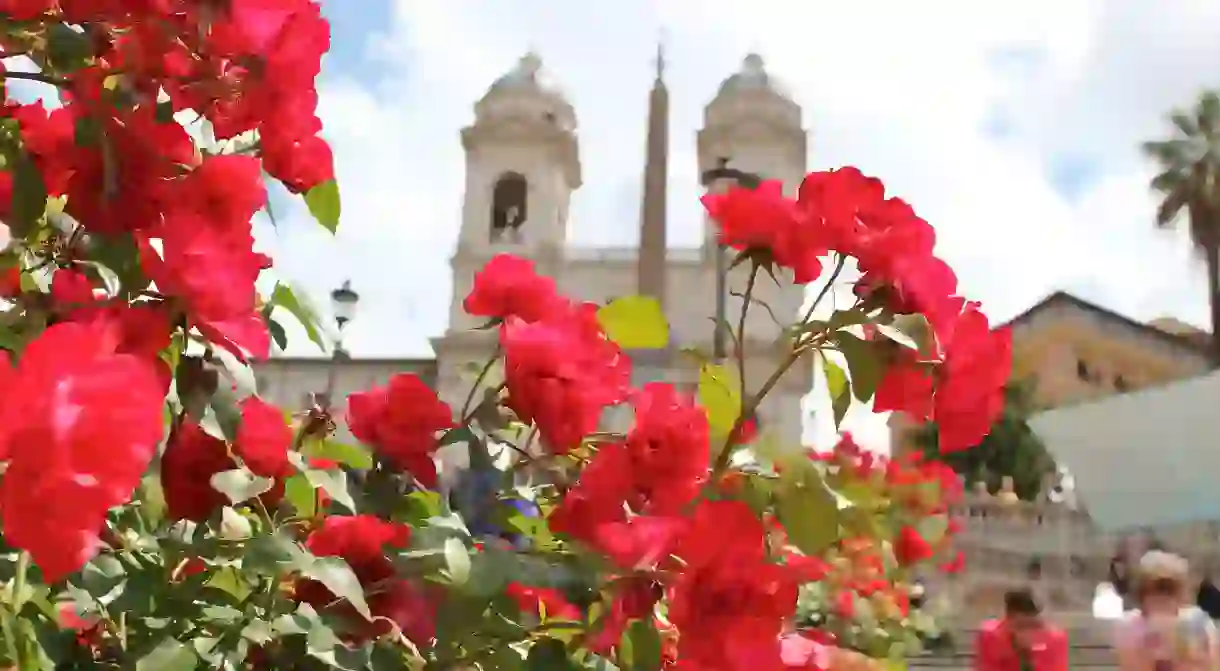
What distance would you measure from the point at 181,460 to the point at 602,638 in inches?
16.4

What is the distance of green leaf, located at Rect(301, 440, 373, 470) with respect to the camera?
138 cm

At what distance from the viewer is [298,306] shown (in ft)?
4.26

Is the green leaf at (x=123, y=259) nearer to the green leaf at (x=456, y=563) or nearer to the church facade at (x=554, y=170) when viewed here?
the green leaf at (x=456, y=563)

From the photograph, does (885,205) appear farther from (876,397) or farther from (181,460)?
(181,460)

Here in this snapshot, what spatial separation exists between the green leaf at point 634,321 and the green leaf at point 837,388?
196 millimetres

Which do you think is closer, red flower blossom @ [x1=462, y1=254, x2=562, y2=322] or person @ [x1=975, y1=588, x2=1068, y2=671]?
red flower blossom @ [x1=462, y1=254, x2=562, y2=322]

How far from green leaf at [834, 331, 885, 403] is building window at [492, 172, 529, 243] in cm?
2839

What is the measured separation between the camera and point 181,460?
1075mm

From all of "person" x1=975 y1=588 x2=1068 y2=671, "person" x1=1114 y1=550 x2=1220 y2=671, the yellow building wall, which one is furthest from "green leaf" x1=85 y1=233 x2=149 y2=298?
the yellow building wall

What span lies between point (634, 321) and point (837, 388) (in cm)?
24

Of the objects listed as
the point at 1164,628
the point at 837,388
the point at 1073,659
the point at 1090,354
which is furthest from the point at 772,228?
the point at 1090,354

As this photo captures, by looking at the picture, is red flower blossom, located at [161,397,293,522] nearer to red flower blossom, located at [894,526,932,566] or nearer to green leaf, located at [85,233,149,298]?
green leaf, located at [85,233,149,298]

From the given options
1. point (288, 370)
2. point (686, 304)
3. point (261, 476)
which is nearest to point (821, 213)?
point (261, 476)

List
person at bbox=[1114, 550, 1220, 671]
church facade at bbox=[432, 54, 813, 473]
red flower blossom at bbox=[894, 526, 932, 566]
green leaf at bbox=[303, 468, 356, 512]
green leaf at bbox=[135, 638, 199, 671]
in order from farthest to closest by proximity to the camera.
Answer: church facade at bbox=[432, 54, 813, 473] < person at bbox=[1114, 550, 1220, 671] < red flower blossom at bbox=[894, 526, 932, 566] < green leaf at bbox=[303, 468, 356, 512] < green leaf at bbox=[135, 638, 199, 671]
